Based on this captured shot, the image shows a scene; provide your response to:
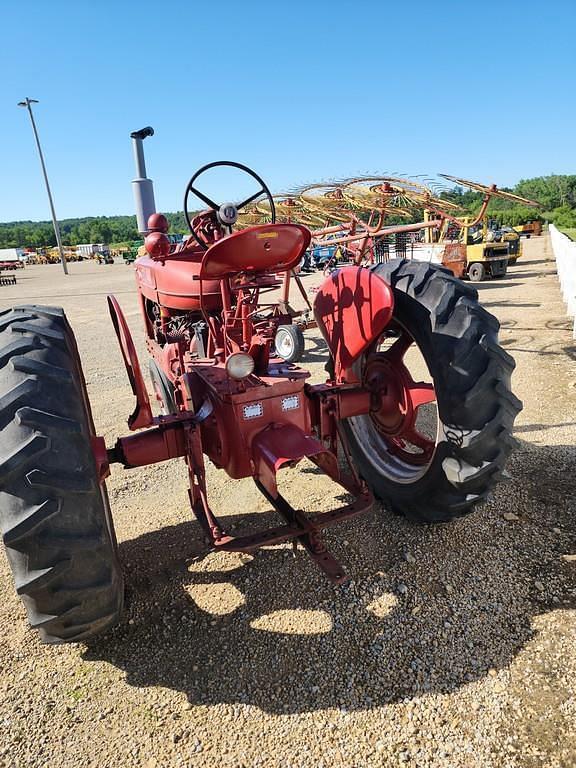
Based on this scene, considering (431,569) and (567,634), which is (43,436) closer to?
(431,569)

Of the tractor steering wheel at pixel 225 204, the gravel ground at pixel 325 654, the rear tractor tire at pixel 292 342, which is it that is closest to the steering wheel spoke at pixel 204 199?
the tractor steering wheel at pixel 225 204

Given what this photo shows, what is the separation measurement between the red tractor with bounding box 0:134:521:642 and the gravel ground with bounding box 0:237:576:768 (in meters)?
0.30

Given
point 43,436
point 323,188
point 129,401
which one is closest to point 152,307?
point 129,401

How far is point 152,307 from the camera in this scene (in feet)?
16.5

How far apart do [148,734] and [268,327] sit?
6.26ft

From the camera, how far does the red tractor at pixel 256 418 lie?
6.18ft

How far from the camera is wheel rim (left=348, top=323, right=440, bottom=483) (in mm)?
2971

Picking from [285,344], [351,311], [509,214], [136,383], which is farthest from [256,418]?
[509,214]

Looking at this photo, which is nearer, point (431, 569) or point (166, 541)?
point (431, 569)

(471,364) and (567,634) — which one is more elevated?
(471,364)

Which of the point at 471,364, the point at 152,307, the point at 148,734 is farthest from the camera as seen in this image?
the point at 152,307

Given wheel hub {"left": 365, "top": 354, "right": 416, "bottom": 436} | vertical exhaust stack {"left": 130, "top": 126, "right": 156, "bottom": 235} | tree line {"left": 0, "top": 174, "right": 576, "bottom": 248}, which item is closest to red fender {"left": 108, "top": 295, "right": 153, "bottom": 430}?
wheel hub {"left": 365, "top": 354, "right": 416, "bottom": 436}

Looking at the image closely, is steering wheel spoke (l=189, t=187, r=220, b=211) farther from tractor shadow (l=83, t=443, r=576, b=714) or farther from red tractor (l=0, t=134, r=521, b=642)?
tractor shadow (l=83, t=443, r=576, b=714)

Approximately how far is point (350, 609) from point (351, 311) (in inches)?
60.3
